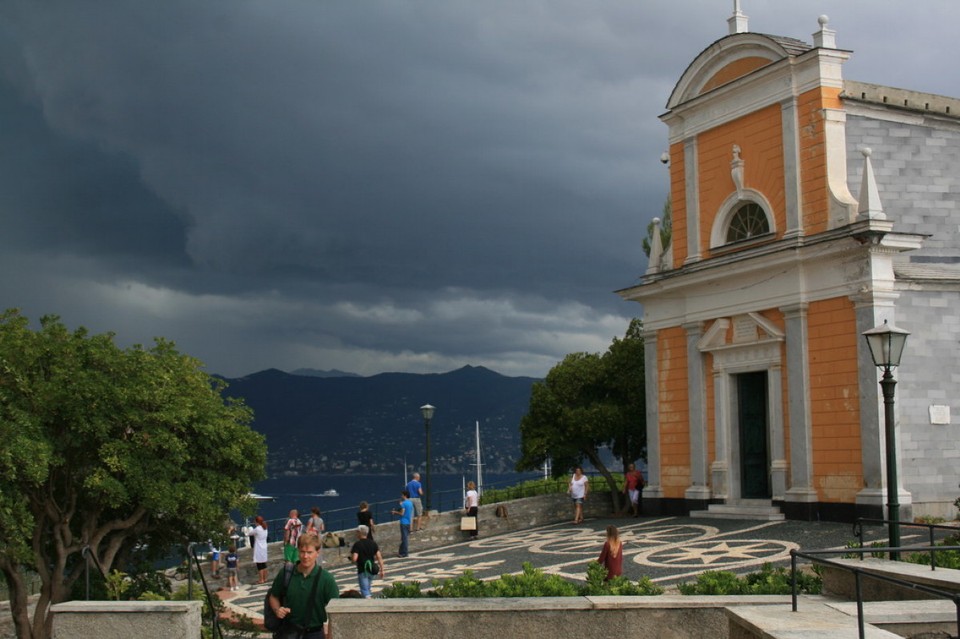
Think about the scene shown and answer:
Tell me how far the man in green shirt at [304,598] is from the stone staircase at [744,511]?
18082 millimetres

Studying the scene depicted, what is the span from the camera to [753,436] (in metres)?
27.0

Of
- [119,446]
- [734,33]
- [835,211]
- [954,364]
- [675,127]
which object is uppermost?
[734,33]

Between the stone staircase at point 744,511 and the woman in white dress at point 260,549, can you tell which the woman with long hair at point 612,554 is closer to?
the stone staircase at point 744,511

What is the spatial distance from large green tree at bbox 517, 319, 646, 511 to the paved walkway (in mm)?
4052

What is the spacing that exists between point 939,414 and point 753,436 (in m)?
4.62

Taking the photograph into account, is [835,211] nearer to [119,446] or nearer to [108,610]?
[119,446]

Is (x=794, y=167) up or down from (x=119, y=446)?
up

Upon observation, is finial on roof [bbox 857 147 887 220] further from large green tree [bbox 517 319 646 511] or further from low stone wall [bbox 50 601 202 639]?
low stone wall [bbox 50 601 202 639]

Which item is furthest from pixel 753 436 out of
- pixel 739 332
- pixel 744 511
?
pixel 739 332

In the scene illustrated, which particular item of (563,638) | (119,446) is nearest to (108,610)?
(563,638)

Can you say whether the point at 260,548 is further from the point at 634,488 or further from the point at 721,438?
the point at 721,438

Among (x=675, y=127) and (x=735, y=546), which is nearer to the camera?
(x=735, y=546)

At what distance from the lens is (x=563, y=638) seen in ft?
33.9

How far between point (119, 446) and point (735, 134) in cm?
1815
